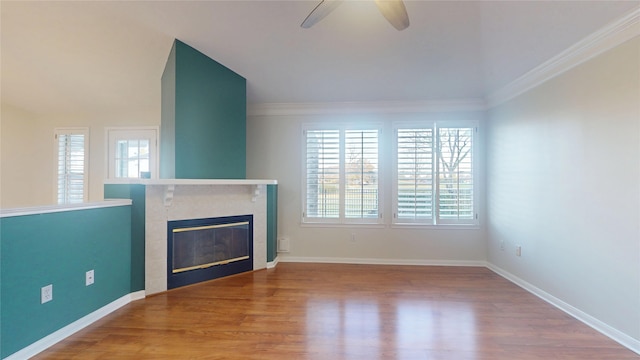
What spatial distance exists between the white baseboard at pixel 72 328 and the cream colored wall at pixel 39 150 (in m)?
2.62

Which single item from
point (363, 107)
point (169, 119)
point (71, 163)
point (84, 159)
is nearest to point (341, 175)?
point (363, 107)

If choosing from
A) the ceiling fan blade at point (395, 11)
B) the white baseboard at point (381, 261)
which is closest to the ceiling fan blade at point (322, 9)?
the ceiling fan blade at point (395, 11)

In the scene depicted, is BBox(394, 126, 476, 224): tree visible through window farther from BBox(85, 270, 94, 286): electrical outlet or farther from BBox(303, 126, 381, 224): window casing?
BBox(85, 270, 94, 286): electrical outlet

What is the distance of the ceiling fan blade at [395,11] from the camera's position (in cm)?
172

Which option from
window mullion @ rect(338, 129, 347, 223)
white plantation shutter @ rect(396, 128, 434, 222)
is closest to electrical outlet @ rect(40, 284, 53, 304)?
window mullion @ rect(338, 129, 347, 223)

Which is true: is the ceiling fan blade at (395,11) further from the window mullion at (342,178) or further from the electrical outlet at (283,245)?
the electrical outlet at (283,245)

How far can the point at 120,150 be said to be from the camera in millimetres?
4445

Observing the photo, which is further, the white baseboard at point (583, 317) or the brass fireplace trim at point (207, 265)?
the brass fireplace trim at point (207, 265)

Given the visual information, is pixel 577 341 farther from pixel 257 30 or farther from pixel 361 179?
pixel 257 30

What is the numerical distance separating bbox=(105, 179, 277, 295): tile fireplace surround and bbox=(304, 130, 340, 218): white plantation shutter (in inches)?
27.8

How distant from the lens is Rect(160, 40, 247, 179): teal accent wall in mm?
3096

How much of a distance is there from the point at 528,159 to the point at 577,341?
5.99ft

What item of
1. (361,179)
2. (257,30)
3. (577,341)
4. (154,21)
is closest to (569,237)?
(577,341)

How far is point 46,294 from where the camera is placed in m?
2.02
